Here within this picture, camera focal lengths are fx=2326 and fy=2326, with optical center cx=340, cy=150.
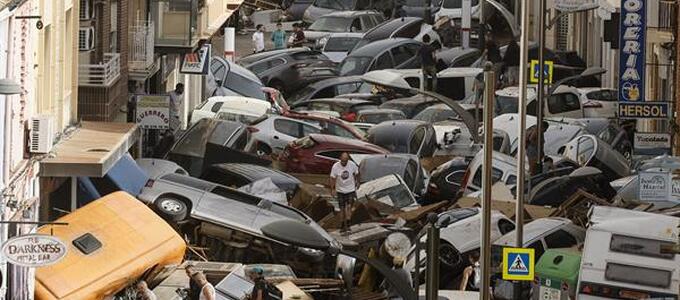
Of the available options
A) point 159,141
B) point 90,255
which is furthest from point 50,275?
point 159,141

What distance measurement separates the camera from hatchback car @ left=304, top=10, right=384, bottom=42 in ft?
253

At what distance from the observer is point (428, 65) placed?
6231 centimetres

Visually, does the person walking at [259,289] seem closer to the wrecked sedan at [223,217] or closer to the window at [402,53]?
the wrecked sedan at [223,217]

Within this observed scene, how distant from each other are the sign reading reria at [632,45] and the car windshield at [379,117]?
5.31m

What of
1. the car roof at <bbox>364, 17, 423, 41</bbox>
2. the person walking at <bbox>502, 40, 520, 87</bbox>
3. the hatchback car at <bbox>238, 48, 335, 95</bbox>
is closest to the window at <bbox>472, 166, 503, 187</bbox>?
the person walking at <bbox>502, 40, 520, 87</bbox>

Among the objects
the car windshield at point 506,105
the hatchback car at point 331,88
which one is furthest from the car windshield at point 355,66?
the car windshield at point 506,105

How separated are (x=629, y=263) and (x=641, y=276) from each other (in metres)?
0.23

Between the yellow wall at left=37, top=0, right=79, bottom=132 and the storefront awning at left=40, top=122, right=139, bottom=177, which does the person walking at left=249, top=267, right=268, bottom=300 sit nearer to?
the storefront awning at left=40, top=122, right=139, bottom=177

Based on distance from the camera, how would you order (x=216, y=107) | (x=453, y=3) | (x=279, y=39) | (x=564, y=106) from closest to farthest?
1. (x=216, y=107)
2. (x=564, y=106)
3. (x=279, y=39)
4. (x=453, y=3)

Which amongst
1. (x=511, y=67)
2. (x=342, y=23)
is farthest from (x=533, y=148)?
(x=342, y=23)

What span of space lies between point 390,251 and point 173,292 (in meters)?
4.58

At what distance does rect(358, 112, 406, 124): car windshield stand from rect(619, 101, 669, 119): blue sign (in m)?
6.01

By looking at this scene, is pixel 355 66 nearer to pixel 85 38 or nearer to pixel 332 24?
pixel 332 24

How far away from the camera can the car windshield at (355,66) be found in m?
63.7
